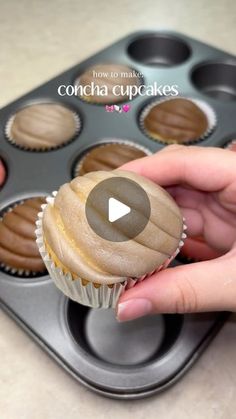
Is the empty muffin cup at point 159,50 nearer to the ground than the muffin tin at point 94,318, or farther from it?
farther from it

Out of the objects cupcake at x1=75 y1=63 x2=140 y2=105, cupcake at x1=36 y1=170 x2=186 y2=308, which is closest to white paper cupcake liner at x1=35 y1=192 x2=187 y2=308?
cupcake at x1=36 y1=170 x2=186 y2=308

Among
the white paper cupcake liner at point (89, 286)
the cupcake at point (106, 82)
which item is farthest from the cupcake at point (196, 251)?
the cupcake at point (106, 82)

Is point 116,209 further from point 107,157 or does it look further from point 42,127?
point 42,127

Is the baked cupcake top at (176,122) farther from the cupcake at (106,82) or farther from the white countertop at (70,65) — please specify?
the white countertop at (70,65)

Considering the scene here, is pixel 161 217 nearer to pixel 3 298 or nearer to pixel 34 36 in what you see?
pixel 3 298

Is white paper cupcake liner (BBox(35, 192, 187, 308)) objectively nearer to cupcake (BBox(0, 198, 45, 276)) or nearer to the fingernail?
the fingernail

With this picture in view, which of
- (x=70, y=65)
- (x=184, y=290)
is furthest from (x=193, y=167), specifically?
(x=70, y=65)
